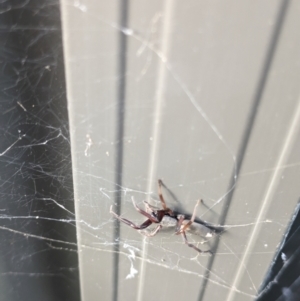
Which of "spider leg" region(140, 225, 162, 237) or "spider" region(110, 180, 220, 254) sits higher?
"spider" region(110, 180, 220, 254)

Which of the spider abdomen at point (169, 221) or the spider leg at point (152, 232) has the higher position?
the spider abdomen at point (169, 221)

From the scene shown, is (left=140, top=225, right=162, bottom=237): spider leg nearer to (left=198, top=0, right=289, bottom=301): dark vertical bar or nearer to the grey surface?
the grey surface

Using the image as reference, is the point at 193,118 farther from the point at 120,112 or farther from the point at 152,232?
the point at 152,232

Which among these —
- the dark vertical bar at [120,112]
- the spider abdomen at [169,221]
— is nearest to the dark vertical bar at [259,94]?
the spider abdomen at [169,221]

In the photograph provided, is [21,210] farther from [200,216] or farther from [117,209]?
[200,216]

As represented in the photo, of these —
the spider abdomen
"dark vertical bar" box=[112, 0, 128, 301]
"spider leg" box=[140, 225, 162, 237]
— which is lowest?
"spider leg" box=[140, 225, 162, 237]

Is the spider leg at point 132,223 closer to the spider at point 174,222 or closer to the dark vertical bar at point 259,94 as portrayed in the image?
the spider at point 174,222

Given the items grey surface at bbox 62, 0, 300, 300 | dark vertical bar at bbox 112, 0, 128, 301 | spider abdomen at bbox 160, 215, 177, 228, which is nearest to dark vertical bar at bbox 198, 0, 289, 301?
grey surface at bbox 62, 0, 300, 300

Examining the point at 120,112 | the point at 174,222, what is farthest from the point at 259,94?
the point at 174,222

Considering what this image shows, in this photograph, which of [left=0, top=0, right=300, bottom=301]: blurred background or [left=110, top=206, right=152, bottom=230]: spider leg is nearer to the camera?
[left=0, top=0, right=300, bottom=301]: blurred background
